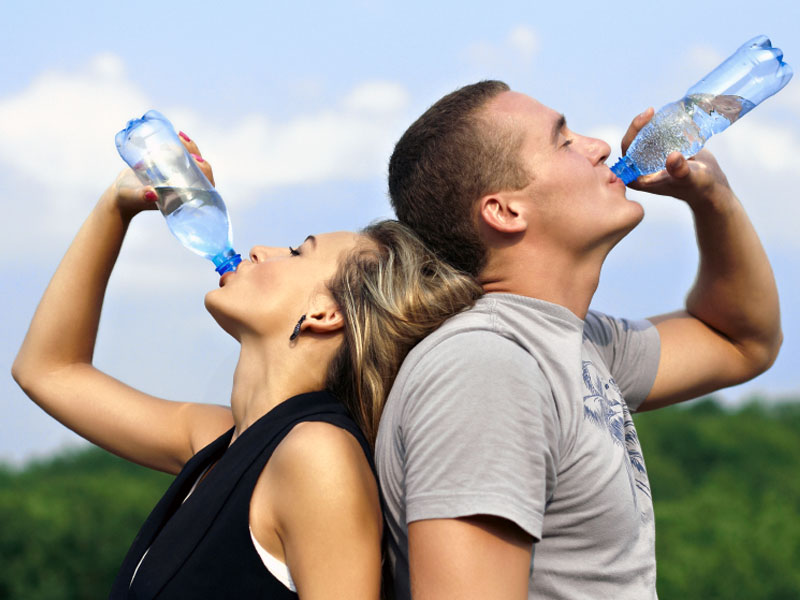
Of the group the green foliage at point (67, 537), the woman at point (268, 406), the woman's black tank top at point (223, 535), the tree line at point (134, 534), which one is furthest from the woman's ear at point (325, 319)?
the green foliage at point (67, 537)

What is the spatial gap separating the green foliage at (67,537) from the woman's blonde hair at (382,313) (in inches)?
225

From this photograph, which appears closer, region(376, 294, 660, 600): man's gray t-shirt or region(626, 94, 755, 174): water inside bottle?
region(376, 294, 660, 600): man's gray t-shirt

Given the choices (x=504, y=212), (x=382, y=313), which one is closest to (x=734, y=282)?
(x=504, y=212)

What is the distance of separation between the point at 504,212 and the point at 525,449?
2.65 feet

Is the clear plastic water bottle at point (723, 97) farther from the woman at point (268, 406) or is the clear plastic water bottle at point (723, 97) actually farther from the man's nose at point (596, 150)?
the woman at point (268, 406)

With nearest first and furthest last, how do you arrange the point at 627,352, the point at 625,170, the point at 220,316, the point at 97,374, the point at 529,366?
1. the point at 529,366
2. the point at 220,316
3. the point at 625,170
4. the point at 627,352
5. the point at 97,374

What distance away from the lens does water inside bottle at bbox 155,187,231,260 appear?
10.6 ft

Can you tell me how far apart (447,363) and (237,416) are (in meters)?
0.82

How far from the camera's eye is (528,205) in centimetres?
258

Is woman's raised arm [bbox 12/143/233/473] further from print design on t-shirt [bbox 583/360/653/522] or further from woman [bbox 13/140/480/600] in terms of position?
print design on t-shirt [bbox 583/360/653/522]

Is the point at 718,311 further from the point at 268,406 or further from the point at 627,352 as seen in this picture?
the point at 268,406

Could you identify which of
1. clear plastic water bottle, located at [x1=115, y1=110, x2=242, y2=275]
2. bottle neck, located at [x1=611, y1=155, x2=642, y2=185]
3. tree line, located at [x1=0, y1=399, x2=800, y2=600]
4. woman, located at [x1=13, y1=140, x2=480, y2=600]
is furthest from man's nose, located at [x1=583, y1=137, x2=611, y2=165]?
tree line, located at [x1=0, y1=399, x2=800, y2=600]

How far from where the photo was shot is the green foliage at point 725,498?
7270mm

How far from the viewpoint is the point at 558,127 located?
271cm
